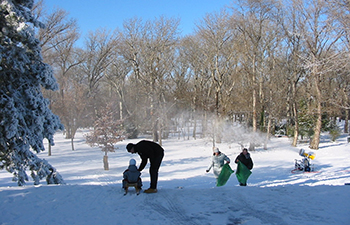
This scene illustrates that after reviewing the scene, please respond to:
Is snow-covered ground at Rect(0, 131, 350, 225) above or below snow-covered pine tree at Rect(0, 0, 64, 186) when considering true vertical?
below

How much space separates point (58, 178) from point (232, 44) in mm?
24991

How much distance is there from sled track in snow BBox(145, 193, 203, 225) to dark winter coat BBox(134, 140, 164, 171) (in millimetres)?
801

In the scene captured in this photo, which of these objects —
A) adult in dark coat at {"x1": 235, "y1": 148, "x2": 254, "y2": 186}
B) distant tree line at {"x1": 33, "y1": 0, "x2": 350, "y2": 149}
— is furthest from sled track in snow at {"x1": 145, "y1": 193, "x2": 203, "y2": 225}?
distant tree line at {"x1": 33, "y1": 0, "x2": 350, "y2": 149}

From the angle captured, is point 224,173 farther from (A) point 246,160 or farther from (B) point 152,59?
(B) point 152,59

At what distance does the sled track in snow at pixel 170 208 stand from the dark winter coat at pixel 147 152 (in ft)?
2.63

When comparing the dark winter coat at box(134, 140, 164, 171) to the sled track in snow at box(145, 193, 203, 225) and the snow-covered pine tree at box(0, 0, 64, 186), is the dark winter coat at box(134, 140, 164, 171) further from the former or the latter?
the snow-covered pine tree at box(0, 0, 64, 186)

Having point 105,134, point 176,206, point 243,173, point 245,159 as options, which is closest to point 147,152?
point 176,206

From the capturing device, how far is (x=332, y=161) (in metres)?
19.3

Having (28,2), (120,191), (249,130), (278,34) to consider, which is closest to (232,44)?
(278,34)

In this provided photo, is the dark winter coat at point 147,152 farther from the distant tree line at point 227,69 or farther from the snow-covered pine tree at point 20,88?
the distant tree line at point 227,69

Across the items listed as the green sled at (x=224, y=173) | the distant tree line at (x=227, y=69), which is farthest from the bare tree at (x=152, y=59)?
the green sled at (x=224, y=173)

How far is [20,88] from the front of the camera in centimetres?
948

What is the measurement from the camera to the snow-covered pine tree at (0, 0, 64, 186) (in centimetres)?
895

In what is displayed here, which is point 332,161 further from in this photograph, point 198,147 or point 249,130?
point 198,147
